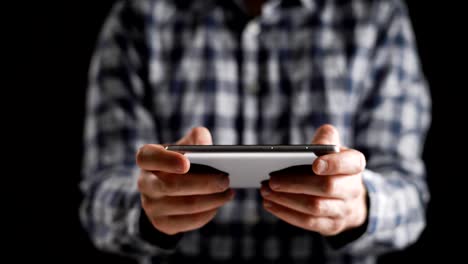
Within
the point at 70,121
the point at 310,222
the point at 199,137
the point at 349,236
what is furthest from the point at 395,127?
the point at 70,121

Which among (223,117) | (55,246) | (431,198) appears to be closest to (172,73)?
(223,117)

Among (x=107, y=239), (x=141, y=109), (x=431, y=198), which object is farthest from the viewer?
(x=431, y=198)

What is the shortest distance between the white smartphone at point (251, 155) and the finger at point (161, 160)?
0.03 feet

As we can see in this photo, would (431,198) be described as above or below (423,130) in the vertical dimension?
below

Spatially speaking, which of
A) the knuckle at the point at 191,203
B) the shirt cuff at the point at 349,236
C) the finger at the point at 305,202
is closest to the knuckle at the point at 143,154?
the knuckle at the point at 191,203

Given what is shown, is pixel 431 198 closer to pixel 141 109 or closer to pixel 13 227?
pixel 141 109

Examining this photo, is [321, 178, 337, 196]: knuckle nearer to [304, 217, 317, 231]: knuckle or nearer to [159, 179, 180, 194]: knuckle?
[304, 217, 317, 231]: knuckle

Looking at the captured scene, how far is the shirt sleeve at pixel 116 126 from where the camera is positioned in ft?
3.15

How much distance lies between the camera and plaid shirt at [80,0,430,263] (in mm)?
1011

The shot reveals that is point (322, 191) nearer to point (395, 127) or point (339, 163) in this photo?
point (339, 163)

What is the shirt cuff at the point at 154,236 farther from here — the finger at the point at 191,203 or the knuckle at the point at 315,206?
the knuckle at the point at 315,206

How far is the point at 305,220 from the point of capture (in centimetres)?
69

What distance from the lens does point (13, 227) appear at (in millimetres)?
1395

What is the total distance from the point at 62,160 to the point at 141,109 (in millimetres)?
533
